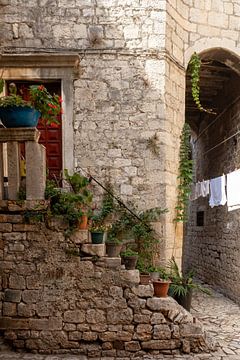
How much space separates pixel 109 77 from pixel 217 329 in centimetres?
464

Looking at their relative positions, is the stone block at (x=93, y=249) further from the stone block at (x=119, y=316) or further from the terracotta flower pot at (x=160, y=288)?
the terracotta flower pot at (x=160, y=288)

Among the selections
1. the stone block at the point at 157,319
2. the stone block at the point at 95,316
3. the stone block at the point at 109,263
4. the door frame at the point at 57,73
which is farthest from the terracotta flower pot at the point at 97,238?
the door frame at the point at 57,73

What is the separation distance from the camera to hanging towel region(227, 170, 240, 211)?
703 centimetres

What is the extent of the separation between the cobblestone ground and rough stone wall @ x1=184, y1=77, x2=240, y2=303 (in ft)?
1.72

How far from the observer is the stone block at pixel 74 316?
14.4ft

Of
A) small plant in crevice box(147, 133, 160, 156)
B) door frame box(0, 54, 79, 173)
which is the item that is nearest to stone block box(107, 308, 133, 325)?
door frame box(0, 54, 79, 173)

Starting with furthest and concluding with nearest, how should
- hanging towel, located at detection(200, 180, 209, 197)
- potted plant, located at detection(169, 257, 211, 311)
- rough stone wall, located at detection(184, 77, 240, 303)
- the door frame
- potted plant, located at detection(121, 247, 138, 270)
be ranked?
hanging towel, located at detection(200, 180, 209, 197) → rough stone wall, located at detection(184, 77, 240, 303) → the door frame → potted plant, located at detection(169, 257, 211, 311) → potted plant, located at detection(121, 247, 138, 270)

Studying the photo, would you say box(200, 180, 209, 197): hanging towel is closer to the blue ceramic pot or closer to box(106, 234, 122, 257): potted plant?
box(106, 234, 122, 257): potted plant

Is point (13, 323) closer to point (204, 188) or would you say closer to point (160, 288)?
point (160, 288)

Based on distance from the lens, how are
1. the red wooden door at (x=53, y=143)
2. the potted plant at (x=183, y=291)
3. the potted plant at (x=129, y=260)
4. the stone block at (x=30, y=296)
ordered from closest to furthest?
1. the stone block at (x=30, y=296)
2. the potted plant at (x=129, y=260)
3. the potted plant at (x=183, y=291)
4. the red wooden door at (x=53, y=143)

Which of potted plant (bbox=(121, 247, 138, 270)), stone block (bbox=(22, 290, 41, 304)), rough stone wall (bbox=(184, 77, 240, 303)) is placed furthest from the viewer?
rough stone wall (bbox=(184, 77, 240, 303))

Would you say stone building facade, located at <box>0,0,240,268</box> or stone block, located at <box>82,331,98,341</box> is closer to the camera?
stone block, located at <box>82,331,98,341</box>

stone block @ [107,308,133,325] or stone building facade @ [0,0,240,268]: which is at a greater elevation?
stone building facade @ [0,0,240,268]

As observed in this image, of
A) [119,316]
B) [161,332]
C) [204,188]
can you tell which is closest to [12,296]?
[119,316]
